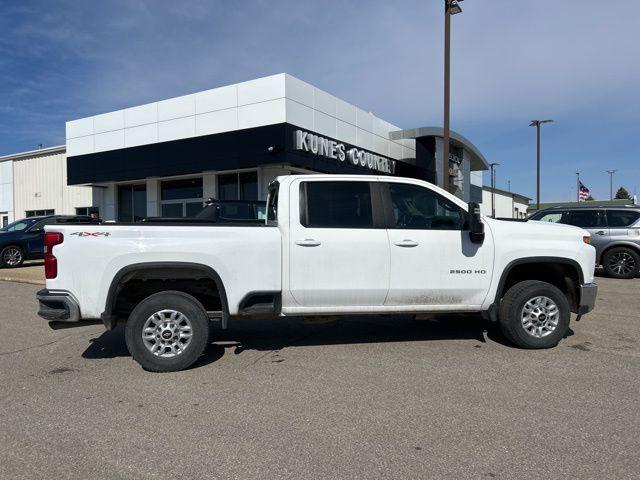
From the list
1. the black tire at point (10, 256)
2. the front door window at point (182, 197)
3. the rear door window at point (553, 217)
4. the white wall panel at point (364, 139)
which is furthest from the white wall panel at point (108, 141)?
the rear door window at point (553, 217)

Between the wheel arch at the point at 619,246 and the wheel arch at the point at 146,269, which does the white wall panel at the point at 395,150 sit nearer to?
the wheel arch at the point at 619,246

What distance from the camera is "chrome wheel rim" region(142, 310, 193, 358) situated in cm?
480

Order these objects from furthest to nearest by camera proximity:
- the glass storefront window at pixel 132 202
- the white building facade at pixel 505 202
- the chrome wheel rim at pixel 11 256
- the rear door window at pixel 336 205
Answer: the white building facade at pixel 505 202 → the glass storefront window at pixel 132 202 → the chrome wheel rim at pixel 11 256 → the rear door window at pixel 336 205

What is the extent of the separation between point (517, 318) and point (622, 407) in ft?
5.31

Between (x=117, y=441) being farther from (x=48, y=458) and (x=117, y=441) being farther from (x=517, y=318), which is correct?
(x=517, y=318)

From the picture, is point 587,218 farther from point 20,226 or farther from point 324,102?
point 20,226

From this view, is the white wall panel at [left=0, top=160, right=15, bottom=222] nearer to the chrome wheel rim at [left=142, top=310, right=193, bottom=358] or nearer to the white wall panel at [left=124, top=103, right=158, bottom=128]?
the white wall panel at [left=124, top=103, right=158, bottom=128]

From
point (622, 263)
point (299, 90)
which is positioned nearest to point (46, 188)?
point (299, 90)

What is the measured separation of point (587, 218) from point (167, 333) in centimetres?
1160

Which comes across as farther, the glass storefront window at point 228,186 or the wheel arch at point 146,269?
the glass storefront window at point 228,186

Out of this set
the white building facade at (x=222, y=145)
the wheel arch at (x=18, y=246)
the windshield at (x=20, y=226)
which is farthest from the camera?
the white building facade at (x=222, y=145)

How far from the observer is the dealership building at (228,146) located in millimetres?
16406

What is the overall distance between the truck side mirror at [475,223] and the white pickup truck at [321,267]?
15 millimetres

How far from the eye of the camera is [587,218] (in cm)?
1257
